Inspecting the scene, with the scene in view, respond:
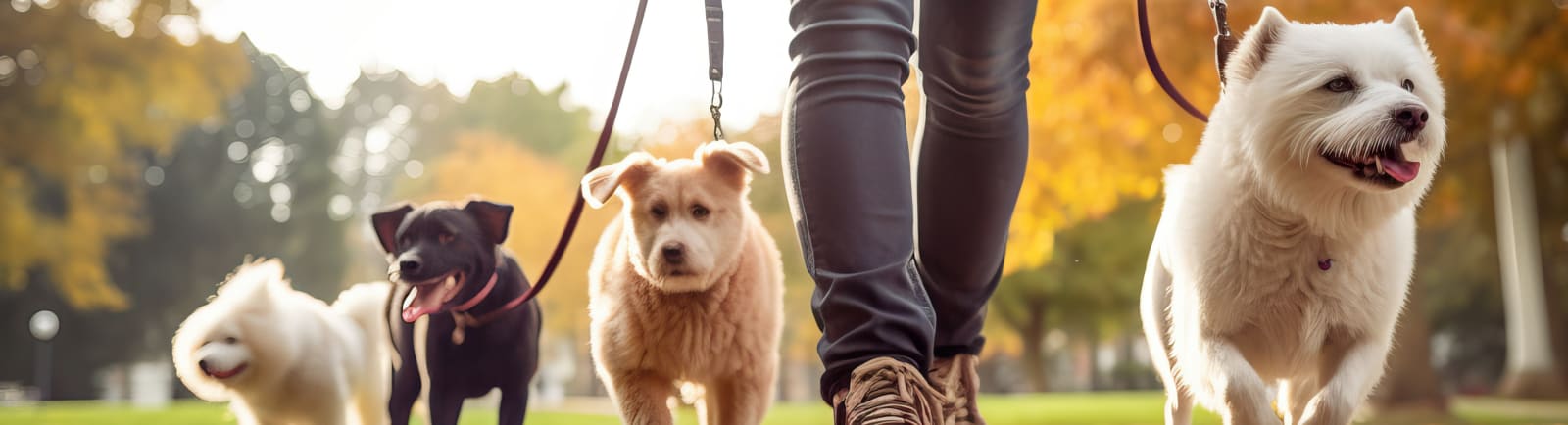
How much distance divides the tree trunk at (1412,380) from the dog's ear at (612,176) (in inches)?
351

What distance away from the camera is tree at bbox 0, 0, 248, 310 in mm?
14000

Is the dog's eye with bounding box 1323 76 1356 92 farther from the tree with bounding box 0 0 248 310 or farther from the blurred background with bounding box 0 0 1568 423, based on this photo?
the tree with bounding box 0 0 248 310

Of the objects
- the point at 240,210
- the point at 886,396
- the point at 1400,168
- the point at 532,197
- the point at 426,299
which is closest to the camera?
the point at 886,396

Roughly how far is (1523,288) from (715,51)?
15.0 meters

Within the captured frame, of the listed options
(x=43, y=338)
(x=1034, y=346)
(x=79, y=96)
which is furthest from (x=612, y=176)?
(x=43, y=338)

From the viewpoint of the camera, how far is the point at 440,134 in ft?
71.4

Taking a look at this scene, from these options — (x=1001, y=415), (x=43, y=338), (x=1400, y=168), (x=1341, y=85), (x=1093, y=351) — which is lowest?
(x=1093, y=351)

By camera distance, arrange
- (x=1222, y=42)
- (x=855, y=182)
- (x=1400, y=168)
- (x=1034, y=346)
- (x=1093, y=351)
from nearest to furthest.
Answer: (x=855, y=182), (x=1400, y=168), (x=1222, y=42), (x=1034, y=346), (x=1093, y=351)

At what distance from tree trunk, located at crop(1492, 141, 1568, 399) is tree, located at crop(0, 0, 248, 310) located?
1603 centimetres

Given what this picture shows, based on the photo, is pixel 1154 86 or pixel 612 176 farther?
pixel 1154 86

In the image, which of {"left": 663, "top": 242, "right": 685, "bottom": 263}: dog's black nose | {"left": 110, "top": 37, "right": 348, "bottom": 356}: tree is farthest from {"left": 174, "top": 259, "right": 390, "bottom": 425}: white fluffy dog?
{"left": 110, "top": 37, "right": 348, "bottom": 356}: tree

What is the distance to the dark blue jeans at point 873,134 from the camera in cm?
211

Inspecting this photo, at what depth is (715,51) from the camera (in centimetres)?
265

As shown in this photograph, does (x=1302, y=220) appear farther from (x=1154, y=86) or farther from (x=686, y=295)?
(x=1154, y=86)
